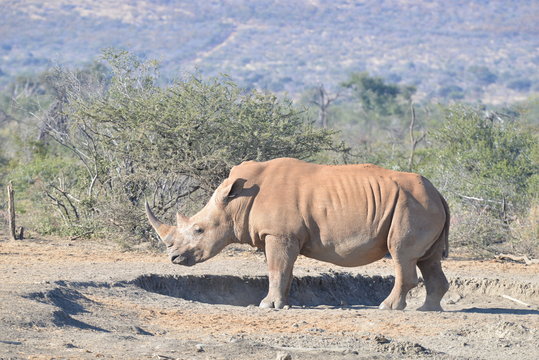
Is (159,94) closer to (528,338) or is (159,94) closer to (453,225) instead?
(453,225)

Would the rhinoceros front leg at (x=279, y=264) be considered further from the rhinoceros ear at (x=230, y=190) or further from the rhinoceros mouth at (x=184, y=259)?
the rhinoceros mouth at (x=184, y=259)

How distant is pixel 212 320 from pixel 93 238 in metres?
7.41

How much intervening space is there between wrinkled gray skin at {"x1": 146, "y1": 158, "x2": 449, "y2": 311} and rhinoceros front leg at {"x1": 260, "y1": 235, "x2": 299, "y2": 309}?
12mm

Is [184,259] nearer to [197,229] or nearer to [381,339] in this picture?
[197,229]

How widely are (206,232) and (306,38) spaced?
154113 millimetres

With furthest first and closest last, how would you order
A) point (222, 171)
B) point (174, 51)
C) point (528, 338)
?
1. point (174, 51)
2. point (222, 171)
3. point (528, 338)

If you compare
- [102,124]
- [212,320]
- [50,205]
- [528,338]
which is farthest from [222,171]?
[528,338]

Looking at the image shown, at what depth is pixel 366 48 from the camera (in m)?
160

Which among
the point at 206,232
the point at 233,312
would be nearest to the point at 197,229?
the point at 206,232

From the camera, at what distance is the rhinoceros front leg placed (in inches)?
465

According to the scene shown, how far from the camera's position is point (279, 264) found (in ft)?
38.9

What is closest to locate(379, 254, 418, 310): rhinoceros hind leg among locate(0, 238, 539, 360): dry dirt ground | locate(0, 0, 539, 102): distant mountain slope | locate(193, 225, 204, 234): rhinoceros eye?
locate(0, 238, 539, 360): dry dirt ground

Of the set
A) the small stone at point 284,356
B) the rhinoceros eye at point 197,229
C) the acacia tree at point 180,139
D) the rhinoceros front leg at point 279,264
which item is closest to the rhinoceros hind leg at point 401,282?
the rhinoceros front leg at point 279,264

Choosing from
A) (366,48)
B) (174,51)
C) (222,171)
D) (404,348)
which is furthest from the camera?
(366,48)
